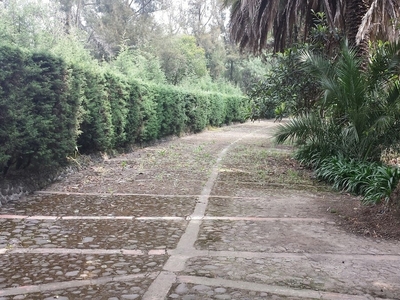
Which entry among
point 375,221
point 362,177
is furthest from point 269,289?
point 362,177

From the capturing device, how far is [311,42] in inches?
416

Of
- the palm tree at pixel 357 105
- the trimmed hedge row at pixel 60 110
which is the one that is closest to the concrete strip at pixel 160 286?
the trimmed hedge row at pixel 60 110

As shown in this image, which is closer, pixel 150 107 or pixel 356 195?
pixel 356 195

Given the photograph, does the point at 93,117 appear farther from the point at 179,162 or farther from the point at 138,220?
the point at 138,220

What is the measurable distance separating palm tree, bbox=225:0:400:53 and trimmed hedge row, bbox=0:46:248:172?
12.9 ft

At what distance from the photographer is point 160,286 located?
10.1ft

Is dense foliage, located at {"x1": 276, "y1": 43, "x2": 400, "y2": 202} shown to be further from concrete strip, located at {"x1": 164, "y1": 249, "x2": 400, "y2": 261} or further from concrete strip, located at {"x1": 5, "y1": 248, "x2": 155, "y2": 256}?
concrete strip, located at {"x1": 5, "y1": 248, "x2": 155, "y2": 256}

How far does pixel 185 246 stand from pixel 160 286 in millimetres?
996

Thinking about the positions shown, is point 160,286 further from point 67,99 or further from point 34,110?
point 67,99

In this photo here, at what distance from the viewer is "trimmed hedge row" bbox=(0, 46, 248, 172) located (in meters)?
5.64

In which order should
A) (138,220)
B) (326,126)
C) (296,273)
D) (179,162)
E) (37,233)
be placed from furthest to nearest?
(179,162)
(326,126)
(138,220)
(37,233)
(296,273)

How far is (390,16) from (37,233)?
28.8 ft

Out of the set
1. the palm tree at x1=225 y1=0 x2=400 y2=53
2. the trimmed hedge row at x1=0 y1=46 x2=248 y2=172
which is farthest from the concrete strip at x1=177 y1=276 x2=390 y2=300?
the palm tree at x1=225 y1=0 x2=400 y2=53

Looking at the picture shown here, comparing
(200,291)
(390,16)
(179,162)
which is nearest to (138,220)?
(200,291)
